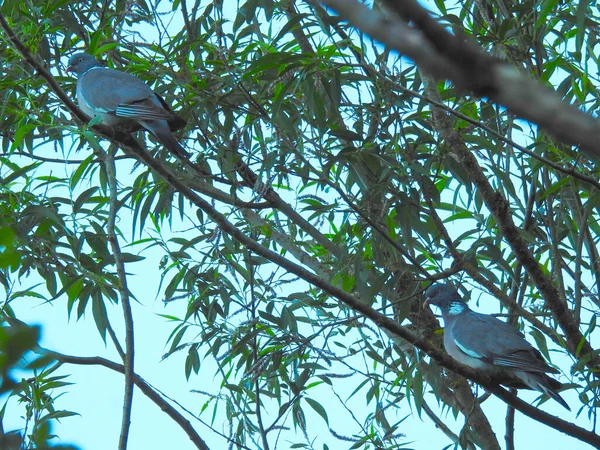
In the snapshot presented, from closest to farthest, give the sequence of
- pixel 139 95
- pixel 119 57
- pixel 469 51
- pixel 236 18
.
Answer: pixel 469 51
pixel 139 95
pixel 236 18
pixel 119 57

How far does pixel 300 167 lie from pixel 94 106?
87 cm

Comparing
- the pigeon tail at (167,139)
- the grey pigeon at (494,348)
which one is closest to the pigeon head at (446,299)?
the grey pigeon at (494,348)

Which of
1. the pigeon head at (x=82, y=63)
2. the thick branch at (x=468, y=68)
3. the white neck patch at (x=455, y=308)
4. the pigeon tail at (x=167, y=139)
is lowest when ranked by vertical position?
the thick branch at (x=468, y=68)

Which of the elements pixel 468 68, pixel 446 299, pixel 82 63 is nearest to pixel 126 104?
pixel 82 63

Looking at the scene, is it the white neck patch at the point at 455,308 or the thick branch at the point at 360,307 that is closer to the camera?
the thick branch at the point at 360,307

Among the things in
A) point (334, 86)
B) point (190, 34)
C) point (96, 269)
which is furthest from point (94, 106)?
point (334, 86)

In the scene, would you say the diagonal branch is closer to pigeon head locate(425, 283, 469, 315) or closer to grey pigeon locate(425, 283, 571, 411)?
grey pigeon locate(425, 283, 571, 411)

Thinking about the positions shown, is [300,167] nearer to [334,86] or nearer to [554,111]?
[334,86]

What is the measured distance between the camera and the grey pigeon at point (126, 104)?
3.02m

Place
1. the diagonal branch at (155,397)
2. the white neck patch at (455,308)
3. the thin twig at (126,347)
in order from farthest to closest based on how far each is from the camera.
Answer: the white neck patch at (455,308), the diagonal branch at (155,397), the thin twig at (126,347)

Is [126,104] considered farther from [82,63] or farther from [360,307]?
[360,307]

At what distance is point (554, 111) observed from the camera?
0.45 metres

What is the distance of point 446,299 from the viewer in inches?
149

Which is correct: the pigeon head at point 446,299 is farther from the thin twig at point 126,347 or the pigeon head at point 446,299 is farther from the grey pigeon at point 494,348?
the thin twig at point 126,347
